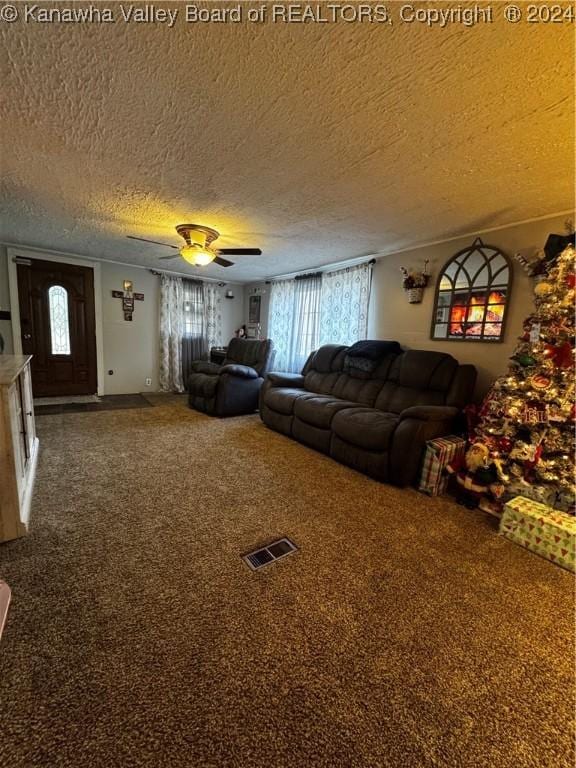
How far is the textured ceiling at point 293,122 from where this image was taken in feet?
3.66

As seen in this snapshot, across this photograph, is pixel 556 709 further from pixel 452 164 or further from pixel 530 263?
pixel 530 263

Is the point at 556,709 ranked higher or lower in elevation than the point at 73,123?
lower

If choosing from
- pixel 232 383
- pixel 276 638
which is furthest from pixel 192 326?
pixel 276 638

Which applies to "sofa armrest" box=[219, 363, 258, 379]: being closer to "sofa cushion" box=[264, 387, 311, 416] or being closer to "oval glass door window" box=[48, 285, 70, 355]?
"sofa cushion" box=[264, 387, 311, 416]

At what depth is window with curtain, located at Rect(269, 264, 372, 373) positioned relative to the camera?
402 centimetres

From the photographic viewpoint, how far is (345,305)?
419 centimetres

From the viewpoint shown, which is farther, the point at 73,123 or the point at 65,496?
the point at 65,496

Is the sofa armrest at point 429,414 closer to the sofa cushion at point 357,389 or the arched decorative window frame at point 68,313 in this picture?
the sofa cushion at point 357,389

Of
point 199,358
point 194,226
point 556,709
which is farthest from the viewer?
point 199,358

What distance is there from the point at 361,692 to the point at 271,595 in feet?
1.58

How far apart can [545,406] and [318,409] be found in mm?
1747

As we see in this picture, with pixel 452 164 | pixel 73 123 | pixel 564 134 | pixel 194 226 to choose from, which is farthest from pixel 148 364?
pixel 564 134

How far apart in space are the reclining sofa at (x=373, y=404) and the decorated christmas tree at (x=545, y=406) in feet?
1.58

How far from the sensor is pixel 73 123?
160cm
